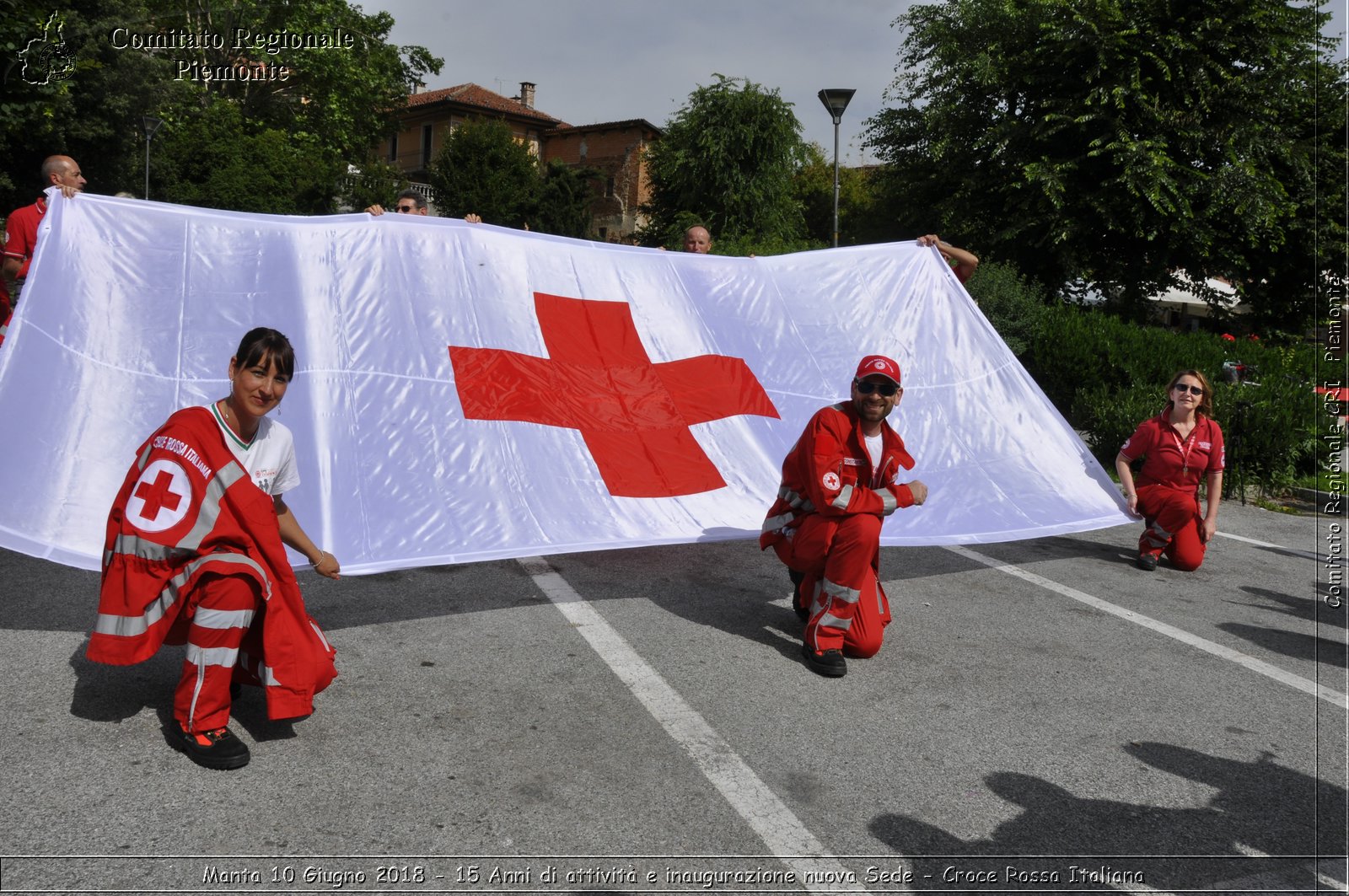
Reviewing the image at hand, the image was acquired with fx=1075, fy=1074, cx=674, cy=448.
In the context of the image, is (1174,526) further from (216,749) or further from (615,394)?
(216,749)

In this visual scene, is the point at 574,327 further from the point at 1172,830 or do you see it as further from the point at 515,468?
the point at 1172,830

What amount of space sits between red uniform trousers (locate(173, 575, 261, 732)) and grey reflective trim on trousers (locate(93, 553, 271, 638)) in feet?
0.14

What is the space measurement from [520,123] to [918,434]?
6634cm

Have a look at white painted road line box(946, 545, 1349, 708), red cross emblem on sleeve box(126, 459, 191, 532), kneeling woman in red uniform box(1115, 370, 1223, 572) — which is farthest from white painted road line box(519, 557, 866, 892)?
kneeling woman in red uniform box(1115, 370, 1223, 572)

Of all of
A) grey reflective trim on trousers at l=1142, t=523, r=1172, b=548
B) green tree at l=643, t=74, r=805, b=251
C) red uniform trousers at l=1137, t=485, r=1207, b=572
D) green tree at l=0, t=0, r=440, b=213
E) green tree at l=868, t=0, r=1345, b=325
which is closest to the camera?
red uniform trousers at l=1137, t=485, r=1207, b=572

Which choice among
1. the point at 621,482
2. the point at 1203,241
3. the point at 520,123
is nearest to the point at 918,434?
the point at 621,482

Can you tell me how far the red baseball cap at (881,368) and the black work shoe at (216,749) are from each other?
2.75 m

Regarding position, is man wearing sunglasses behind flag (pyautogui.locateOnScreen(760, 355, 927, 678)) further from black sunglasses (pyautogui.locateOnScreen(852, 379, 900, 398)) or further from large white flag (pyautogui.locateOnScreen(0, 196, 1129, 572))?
large white flag (pyautogui.locateOnScreen(0, 196, 1129, 572))

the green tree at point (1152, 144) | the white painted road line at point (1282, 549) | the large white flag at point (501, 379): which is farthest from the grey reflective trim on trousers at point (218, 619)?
the green tree at point (1152, 144)

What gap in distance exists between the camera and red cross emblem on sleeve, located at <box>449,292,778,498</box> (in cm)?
526

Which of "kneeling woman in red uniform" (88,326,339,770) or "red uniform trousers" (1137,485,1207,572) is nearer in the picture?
"kneeling woman in red uniform" (88,326,339,770)

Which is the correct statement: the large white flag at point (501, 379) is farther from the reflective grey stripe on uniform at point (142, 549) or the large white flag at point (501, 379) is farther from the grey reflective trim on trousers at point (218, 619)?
the grey reflective trim on trousers at point (218, 619)

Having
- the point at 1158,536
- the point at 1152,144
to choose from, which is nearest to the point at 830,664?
the point at 1158,536

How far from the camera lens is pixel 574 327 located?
230 inches
